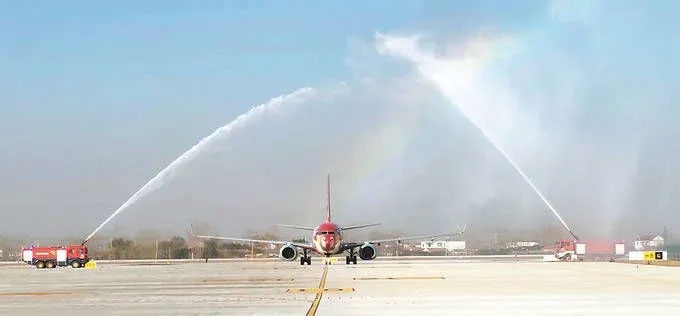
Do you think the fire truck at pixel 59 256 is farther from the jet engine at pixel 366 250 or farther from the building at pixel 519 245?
the building at pixel 519 245

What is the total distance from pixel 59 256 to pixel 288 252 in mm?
29973

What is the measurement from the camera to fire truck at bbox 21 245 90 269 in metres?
104

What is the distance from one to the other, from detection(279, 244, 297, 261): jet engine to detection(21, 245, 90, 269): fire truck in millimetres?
26632

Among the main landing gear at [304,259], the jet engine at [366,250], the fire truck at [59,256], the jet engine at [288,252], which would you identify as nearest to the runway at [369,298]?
the main landing gear at [304,259]

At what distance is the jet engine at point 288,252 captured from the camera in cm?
9881

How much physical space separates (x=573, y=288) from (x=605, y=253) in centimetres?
→ 7340

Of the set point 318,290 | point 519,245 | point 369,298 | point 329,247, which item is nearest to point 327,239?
point 329,247

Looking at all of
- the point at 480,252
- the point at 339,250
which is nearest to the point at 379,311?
the point at 339,250

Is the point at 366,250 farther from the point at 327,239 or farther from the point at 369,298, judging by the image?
the point at 369,298

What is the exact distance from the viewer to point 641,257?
9631 centimetres

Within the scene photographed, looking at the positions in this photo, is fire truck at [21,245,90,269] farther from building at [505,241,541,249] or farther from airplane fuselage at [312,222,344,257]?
building at [505,241,541,249]

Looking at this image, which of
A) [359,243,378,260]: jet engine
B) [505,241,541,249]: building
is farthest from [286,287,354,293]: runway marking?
[505,241,541,249]: building

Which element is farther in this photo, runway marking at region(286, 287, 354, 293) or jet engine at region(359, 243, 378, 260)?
jet engine at region(359, 243, 378, 260)

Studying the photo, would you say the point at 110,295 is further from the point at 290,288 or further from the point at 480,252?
the point at 480,252
